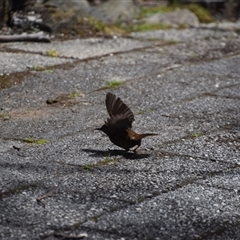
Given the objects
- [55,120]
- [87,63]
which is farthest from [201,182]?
[87,63]

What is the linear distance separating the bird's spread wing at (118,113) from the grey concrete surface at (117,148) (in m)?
0.20

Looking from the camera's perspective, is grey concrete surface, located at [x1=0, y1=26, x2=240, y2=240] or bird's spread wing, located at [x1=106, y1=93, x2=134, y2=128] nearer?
grey concrete surface, located at [x1=0, y1=26, x2=240, y2=240]

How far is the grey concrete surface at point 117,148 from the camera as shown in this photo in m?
3.52

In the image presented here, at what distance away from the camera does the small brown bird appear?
14.6ft

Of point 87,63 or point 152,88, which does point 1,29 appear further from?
point 152,88

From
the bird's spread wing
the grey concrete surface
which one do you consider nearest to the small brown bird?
the bird's spread wing

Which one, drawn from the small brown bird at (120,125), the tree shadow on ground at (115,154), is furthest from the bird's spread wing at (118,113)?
the tree shadow on ground at (115,154)

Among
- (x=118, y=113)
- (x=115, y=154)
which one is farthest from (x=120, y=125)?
(x=115, y=154)

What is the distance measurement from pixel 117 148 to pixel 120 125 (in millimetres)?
300

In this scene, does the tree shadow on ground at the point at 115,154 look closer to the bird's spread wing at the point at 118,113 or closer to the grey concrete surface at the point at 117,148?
the grey concrete surface at the point at 117,148

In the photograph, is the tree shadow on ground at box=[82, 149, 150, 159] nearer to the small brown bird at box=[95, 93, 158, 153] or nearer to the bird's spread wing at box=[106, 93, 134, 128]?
the small brown bird at box=[95, 93, 158, 153]

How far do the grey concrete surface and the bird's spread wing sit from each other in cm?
20

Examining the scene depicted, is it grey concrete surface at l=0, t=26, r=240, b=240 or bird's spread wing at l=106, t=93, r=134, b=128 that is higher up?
bird's spread wing at l=106, t=93, r=134, b=128

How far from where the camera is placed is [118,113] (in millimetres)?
4500
